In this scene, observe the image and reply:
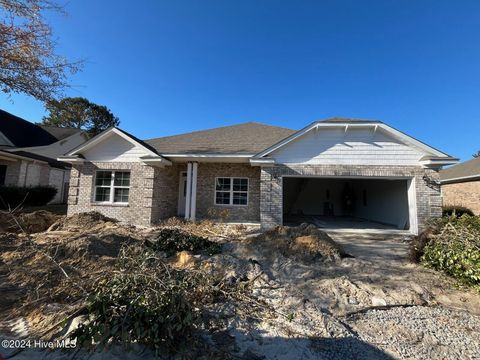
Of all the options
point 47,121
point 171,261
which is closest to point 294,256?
point 171,261

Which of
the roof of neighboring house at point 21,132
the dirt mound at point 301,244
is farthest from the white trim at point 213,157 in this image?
the roof of neighboring house at point 21,132

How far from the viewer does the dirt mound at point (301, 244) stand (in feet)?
21.8

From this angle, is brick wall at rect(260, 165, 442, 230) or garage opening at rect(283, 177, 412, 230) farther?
garage opening at rect(283, 177, 412, 230)

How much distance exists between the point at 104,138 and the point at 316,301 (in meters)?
12.4

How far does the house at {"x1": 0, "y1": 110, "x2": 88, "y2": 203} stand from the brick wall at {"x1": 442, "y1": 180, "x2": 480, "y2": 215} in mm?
32412

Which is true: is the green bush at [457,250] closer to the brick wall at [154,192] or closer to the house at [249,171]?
the house at [249,171]

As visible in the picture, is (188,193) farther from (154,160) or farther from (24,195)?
(24,195)

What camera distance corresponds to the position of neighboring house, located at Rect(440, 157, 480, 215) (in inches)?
714

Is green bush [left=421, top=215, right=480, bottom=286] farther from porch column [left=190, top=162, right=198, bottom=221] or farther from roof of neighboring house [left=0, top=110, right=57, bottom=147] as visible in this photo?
roof of neighboring house [left=0, top=110, right=57, bottom=147]

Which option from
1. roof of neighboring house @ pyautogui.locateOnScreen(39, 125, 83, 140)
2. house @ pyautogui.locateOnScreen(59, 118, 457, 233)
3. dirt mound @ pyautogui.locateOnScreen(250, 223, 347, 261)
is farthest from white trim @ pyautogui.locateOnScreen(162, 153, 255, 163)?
roof of neighboring house @ pyautogui.locateOnScreen(39, 125, 83, 140)

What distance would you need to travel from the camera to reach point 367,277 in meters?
5.42

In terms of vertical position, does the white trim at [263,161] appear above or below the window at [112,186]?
above

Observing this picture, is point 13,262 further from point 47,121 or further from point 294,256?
point 47,121

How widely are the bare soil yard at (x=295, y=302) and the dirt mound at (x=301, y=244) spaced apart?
45 millimetres
